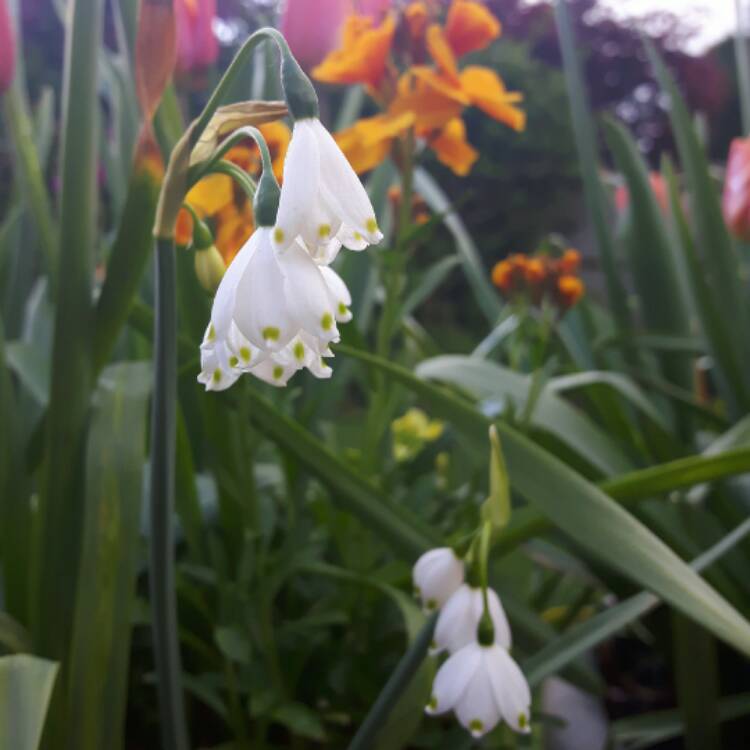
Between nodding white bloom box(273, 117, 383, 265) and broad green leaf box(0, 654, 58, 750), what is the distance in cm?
20

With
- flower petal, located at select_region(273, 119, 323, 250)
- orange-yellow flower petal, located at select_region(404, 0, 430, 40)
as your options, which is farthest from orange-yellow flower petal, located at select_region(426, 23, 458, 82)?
flower petal, located at select_region(273, 119, 323, 250)

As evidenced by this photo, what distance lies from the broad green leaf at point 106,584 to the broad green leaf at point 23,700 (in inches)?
2.9

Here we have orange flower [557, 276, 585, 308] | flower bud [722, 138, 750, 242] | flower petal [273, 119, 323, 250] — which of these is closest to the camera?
flower petal [273, 119, 323, 250]

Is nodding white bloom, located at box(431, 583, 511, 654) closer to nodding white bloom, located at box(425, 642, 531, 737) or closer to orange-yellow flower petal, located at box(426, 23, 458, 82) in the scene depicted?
nodding white bloom, located at box(425, 642, 531, 737)

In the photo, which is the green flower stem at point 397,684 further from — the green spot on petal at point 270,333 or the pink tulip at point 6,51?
the pink tulip at point 6,51

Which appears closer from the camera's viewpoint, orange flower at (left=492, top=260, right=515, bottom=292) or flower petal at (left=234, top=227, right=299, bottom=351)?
flower petal at (left=234, top=227, right=299, bottom=351)

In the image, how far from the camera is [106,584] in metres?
0.43

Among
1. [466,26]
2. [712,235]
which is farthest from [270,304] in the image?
[712,235]

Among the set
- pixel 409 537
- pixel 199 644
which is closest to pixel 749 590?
pixel 409 537

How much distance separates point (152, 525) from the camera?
34 centimetres

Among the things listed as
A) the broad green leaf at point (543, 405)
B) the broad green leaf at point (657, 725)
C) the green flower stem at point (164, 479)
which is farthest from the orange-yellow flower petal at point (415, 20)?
the broad green leaf at point (657, 725)

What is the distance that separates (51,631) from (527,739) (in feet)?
1.00

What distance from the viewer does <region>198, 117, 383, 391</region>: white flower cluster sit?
24 cm

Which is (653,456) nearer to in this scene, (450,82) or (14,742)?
(450,82)
